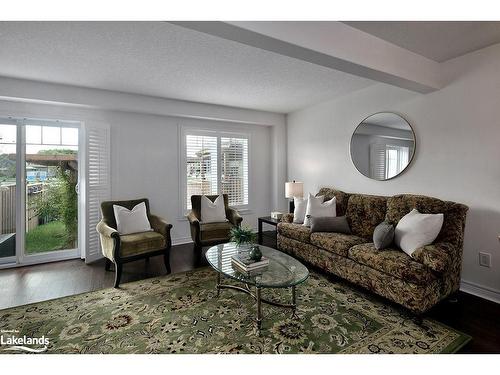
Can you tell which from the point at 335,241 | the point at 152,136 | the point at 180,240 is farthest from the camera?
the point at 180,240

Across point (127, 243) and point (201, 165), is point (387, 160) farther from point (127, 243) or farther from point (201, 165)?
point (127, 243)

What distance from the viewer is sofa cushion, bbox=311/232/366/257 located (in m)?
2.88

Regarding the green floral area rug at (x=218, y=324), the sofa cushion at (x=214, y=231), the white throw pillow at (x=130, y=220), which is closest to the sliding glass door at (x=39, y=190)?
the white throw pillow at (x=130, y=220)

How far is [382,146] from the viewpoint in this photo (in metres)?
3.58

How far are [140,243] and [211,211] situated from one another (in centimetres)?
132

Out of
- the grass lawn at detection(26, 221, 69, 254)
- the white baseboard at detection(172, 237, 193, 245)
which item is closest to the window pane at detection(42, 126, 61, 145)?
the grass lawn at detection(26, 221, 69, 254)

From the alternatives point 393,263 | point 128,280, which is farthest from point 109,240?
point 393,263

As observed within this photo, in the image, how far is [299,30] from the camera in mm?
1918

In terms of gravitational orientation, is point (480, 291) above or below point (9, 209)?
below

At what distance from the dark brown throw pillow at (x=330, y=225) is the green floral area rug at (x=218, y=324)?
0.80 meters

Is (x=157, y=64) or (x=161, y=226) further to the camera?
(x=161, y=226)

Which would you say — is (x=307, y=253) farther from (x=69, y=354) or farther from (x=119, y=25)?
(x=119, y=25)

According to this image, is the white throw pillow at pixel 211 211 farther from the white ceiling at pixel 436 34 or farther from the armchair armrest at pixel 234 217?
the white ceiling at pixel 436 34

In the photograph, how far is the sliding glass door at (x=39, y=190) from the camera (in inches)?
141
